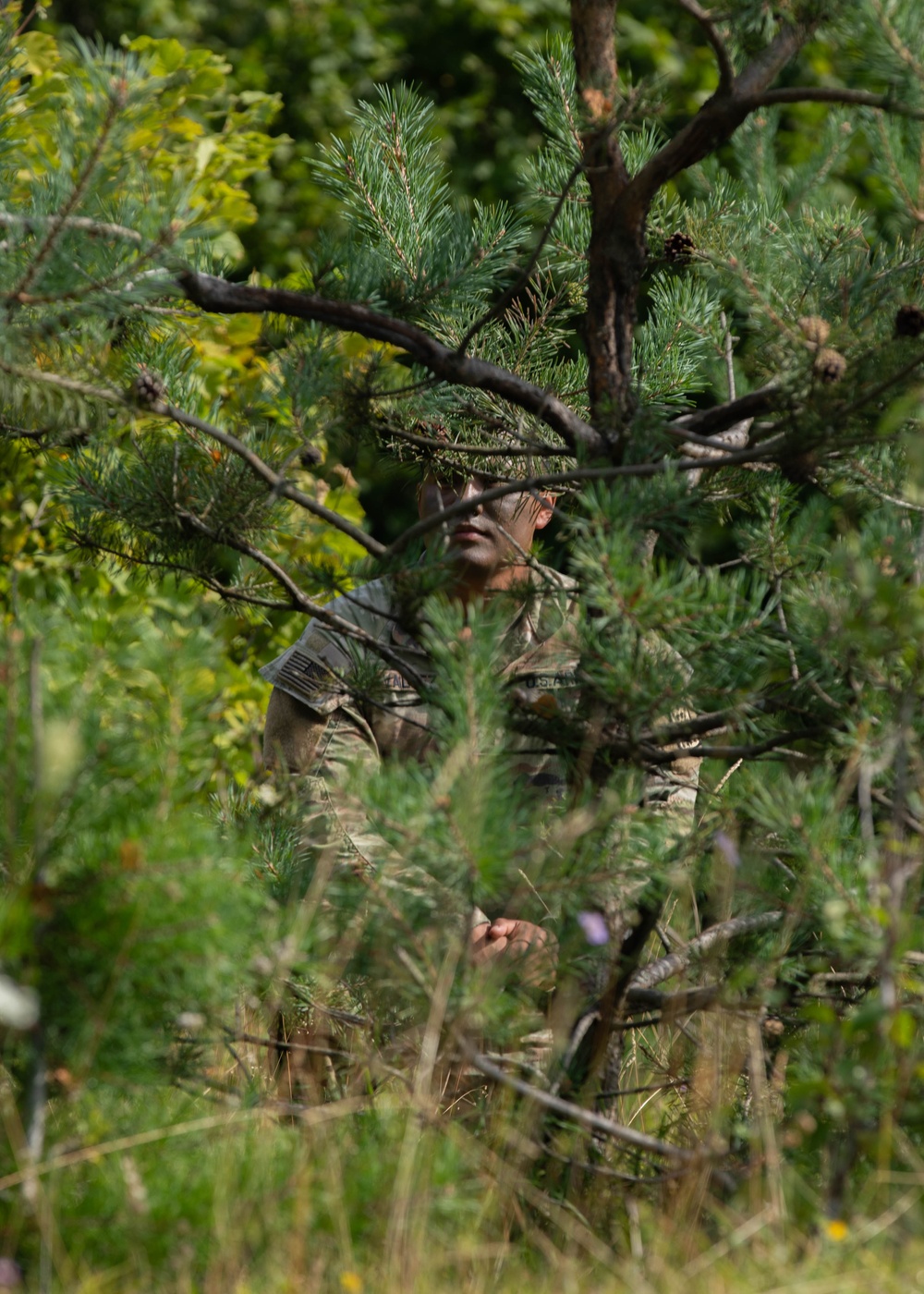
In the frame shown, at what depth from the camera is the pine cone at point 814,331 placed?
1.81 m

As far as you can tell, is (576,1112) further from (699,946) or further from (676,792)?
(676,792)

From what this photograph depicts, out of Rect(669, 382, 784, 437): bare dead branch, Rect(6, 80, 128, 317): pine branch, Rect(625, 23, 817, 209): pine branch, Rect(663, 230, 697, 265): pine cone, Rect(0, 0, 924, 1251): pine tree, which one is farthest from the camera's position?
Rect(663, 230, 697, 265): pine cone

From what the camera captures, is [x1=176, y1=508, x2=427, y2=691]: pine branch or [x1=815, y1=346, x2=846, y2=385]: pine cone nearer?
[x1=815, y1=346, x2=846, y2=385]: pine cone

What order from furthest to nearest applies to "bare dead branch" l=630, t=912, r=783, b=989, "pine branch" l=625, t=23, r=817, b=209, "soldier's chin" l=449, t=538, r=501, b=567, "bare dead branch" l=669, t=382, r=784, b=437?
"soldier's chin" l=449, t=538, r=501, b=567 < "bare dead branch" l=630, t=912, r=783, b=989 < "bare dead branch" l=669, t=382, r=784, b=437 < "pine branch" l=625, t=23, r=817, b=209

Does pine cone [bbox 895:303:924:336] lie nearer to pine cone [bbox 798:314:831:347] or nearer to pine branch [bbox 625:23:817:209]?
pine cone [bbox 798:314:831:347]

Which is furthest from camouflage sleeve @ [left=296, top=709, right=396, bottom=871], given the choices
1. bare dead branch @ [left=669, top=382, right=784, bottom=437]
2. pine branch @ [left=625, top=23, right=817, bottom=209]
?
pine branch @ [left=625, top=23, right=817, bottom=209]

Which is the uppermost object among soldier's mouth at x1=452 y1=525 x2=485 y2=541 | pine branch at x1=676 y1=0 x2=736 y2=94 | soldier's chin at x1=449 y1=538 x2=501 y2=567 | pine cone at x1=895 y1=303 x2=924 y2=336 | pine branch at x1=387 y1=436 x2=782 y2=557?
pine branch at x1=676 y1=0 x2=736 y2=94

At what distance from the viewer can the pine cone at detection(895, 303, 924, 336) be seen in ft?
5.84

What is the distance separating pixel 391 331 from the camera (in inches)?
76.6

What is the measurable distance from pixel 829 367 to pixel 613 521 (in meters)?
0.34

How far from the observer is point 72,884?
1486mm

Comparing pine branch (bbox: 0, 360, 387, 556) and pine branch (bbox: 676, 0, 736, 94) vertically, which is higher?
pine branch (bbox: 676, 0, 736, 94)

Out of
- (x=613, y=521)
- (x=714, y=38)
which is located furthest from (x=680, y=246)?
(x=613, y=521)

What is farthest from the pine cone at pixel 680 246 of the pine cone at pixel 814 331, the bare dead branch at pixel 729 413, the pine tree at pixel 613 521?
the pine cone at pixel 814 331
